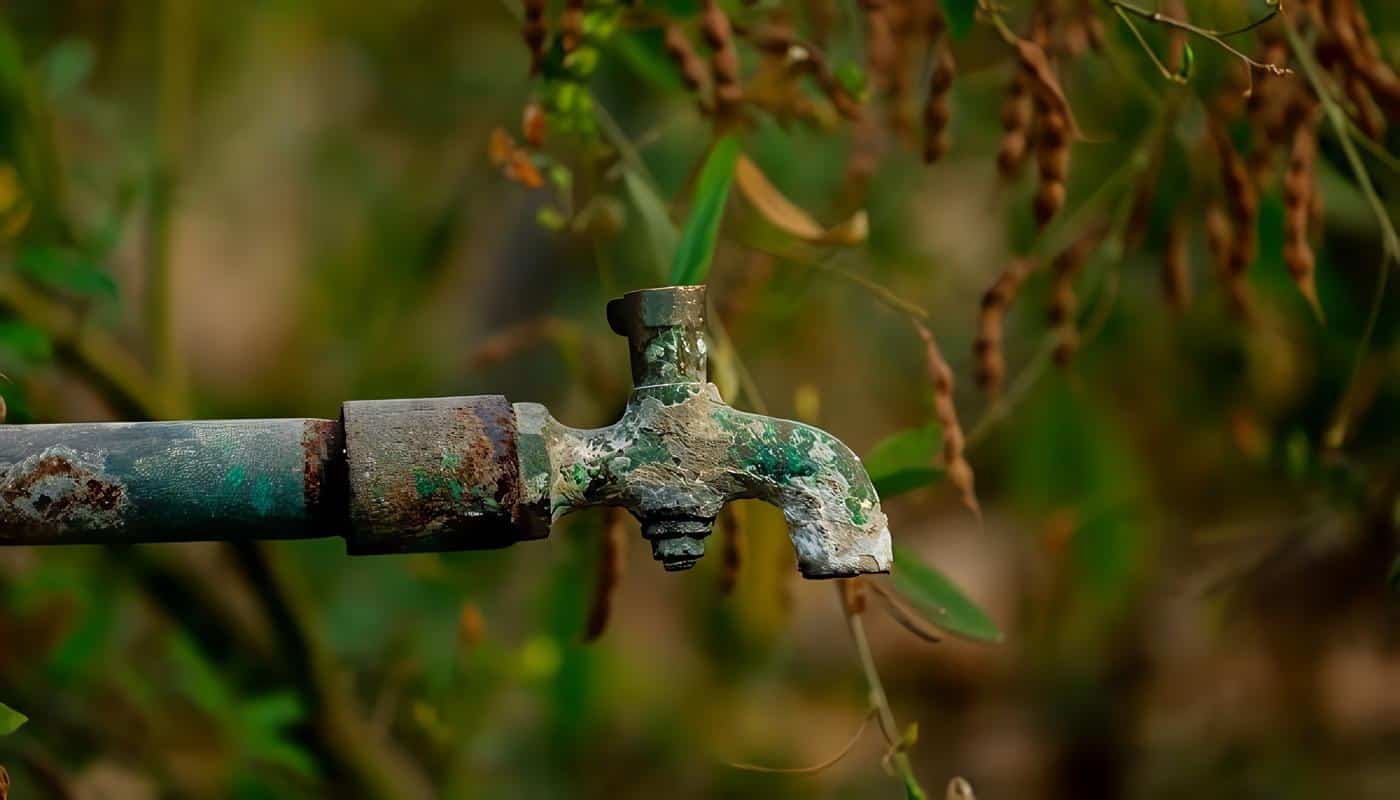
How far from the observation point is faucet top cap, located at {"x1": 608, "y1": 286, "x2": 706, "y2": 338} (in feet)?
1.98

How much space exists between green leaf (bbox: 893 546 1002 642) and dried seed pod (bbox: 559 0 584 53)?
32cm

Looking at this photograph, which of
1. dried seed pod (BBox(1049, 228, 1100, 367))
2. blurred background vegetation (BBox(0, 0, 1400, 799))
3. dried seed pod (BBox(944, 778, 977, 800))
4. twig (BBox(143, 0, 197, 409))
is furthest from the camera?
twig (BBox(143, 0, 197, 409))

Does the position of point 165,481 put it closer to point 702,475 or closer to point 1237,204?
point 702,475

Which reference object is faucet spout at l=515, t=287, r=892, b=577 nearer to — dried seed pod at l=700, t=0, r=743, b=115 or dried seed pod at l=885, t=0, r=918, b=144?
dried seed pod at l=700, t=0, r=743, b=115

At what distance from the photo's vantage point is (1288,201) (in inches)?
29.5

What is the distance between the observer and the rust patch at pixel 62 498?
1.83ft

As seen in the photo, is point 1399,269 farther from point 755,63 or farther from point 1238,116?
point 755,63

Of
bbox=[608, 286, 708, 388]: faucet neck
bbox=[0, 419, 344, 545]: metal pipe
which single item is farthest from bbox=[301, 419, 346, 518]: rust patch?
bbox=[608, 286, 708, 388]: faucet neck

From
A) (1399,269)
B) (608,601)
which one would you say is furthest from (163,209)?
(1399,269)

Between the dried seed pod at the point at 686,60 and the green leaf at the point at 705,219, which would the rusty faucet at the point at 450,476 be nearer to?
the green leaf at the point at 705,219

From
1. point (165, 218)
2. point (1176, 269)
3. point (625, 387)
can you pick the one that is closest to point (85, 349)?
point (165, 218)

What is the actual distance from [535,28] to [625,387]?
1.67 feet

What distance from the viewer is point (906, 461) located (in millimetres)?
791

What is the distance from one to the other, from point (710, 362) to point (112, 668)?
0.66 metres
